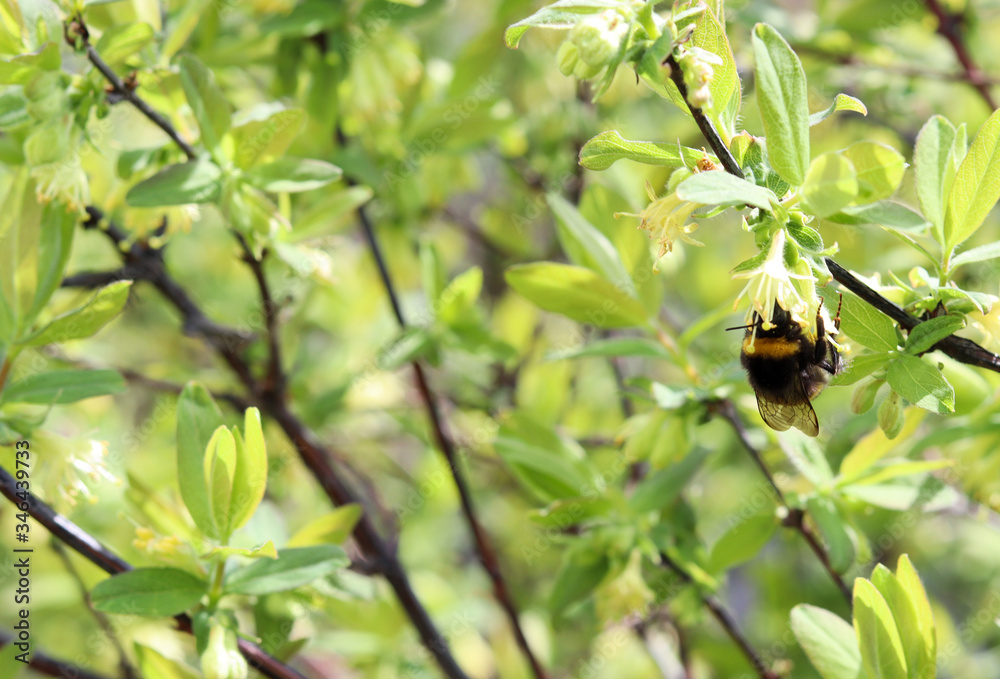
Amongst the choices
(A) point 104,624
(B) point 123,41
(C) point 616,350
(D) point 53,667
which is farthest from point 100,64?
(A) point 104,624

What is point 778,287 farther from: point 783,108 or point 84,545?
point 84,545

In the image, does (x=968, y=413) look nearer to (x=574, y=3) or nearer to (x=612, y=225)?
(x=612, y=225)

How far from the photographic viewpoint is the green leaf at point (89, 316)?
1146 millimetres

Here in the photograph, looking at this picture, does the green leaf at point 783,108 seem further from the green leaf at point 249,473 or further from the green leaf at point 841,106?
the green leaf at point 249,473

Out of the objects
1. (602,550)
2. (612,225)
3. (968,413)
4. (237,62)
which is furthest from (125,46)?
(968,413)

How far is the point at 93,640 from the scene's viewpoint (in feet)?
6.58

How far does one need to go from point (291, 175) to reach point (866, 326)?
839 mm

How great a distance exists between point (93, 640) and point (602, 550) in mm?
1335

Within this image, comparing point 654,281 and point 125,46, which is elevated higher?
point 125,46

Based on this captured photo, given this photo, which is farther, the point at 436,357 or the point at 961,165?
the point at 436,357

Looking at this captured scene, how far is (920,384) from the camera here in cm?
92

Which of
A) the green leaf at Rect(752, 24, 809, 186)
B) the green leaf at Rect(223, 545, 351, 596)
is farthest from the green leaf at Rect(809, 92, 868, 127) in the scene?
the green leaf at Rect(223, 545, 351, 596)

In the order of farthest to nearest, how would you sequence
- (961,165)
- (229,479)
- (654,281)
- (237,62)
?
(237,62) → (654,281) → (229,479) → (961,165)

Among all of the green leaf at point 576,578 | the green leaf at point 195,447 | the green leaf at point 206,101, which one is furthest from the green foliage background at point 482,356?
the green leaf at point 195,447
